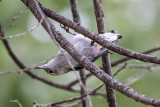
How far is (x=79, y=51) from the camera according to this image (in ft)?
7.32

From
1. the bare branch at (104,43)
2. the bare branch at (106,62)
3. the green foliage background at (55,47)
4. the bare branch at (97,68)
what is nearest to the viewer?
the bare branch at (97,68)

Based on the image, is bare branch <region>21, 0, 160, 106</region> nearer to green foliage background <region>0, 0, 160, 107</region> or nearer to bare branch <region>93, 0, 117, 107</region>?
bare branch <region>93, 0, 117, 107</region>

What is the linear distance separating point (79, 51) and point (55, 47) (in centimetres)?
247

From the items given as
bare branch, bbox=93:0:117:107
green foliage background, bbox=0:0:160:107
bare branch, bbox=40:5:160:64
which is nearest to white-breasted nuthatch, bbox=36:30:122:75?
bare branch, bbox=93:0:117:107

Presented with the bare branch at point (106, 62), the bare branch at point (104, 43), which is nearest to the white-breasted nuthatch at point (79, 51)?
the bare branch at point (106, 62)

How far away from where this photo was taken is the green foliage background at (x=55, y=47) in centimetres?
426

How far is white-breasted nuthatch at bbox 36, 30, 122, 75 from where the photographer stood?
2197 millimetres

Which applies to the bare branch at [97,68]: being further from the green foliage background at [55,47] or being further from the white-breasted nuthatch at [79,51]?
the green foliage background at [55,47]

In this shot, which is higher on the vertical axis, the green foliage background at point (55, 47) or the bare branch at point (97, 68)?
the bare branch at point (97, 68)


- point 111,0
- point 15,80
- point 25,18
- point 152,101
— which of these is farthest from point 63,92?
point 152,101

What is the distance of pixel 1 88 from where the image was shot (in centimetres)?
420

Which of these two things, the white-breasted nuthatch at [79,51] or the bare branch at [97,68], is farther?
the white-breasted nuthatch at [79,51]

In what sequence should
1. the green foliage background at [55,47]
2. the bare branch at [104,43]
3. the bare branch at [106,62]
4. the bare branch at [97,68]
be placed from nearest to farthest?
the bare branch at [97,68] < the bare branch at [104,43] < the bare branch at [106,62] < the green foliage background at [55,47]

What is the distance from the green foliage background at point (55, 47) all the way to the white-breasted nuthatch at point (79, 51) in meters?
2.05
